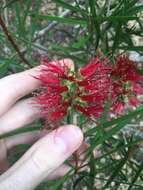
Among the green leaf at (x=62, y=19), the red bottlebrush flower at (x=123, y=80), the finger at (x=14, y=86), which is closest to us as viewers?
the green leaf at (x=62, y=19)

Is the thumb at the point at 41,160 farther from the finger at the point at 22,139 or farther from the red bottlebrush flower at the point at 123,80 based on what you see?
the finger at the point at 22,139

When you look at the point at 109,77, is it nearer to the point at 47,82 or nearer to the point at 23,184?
the point at 47,82

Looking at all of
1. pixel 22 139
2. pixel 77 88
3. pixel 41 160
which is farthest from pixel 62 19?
pixel 22 139

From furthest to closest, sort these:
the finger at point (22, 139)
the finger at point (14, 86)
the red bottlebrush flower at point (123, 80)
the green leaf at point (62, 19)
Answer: the finger at point (22, 139) → the finger at point (14, 86) → the red bottlebrush flower at point (123, 80) → the green leaf at point (62, 19)

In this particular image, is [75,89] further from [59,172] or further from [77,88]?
[59,172]

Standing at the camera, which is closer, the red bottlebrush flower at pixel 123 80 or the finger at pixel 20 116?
the red bottlebrush flower at pixel 123 80

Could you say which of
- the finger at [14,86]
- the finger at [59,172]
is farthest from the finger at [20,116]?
the finger at [59,172]

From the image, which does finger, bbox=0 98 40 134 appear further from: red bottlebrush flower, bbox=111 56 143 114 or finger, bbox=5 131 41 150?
red bottlebrush flower, bbox=111 56 143 114

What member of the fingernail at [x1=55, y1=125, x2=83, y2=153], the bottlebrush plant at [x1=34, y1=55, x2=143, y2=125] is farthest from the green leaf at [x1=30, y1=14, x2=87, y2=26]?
the fingernail at [x1=55, y1=125, x2=83, y2=153]
